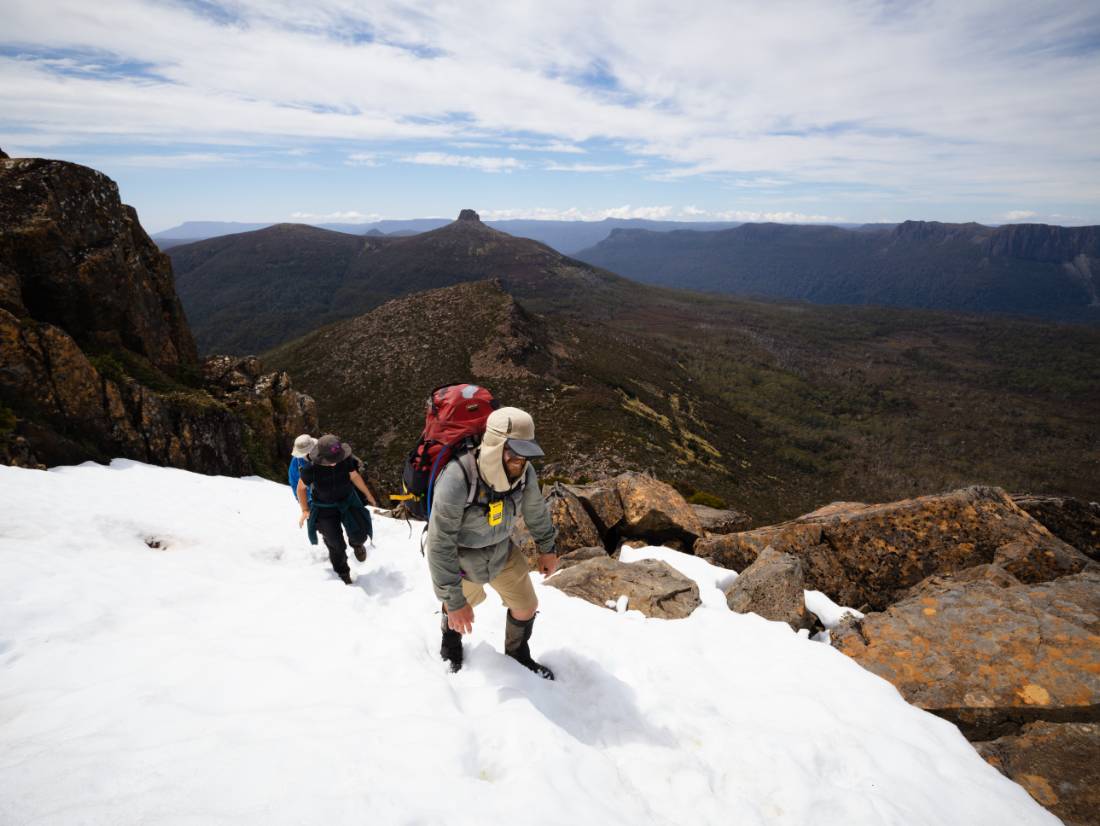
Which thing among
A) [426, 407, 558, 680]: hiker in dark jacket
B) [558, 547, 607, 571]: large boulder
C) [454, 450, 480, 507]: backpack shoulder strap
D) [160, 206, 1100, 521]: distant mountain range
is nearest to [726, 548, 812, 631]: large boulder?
[558, 547, 607, 571]: large boulder

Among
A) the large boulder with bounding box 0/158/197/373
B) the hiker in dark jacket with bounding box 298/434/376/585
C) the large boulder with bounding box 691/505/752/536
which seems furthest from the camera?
the large boulder with bounding box 0/158/197/373

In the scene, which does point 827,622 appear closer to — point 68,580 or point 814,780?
point 814,780

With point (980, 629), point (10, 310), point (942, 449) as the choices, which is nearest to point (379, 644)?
point (980, 629)

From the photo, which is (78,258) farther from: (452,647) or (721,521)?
(721,521)

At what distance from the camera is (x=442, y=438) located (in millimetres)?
4934

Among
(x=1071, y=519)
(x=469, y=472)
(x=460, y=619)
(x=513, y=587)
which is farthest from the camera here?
(x=1071, y=519)

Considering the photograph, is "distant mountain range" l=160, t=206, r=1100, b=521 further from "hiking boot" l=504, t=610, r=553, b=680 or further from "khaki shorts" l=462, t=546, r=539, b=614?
"khaki shorts" l=462, t=546, r=539, b=614

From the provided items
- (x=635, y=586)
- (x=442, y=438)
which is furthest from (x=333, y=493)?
(x=635, y=586)

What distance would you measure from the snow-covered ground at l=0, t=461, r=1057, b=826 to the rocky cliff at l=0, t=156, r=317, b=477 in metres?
6.34

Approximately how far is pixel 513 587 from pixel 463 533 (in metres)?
0.99

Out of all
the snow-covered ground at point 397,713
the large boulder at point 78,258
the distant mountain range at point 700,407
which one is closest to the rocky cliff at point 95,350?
the large boulder at point 78,258

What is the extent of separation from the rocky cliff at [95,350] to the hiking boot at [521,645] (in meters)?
12.9

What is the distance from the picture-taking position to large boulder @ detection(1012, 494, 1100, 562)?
403 inches

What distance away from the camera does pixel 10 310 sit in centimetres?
1380
